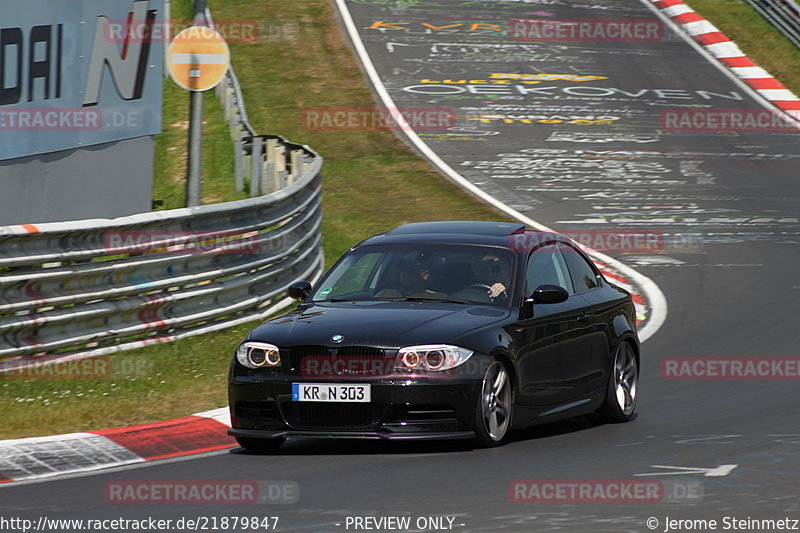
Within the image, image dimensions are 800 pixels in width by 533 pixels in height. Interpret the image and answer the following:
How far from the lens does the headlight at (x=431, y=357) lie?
877 cm

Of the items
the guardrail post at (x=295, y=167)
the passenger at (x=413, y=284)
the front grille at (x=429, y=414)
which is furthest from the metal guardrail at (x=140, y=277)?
the guardrail post at (x=295, y=167)

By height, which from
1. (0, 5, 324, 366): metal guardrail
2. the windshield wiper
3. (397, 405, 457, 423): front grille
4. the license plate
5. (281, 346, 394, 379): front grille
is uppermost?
the windshield wiper

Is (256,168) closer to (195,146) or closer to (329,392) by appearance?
(195,146)

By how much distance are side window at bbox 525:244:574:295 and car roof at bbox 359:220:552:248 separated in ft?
0.72

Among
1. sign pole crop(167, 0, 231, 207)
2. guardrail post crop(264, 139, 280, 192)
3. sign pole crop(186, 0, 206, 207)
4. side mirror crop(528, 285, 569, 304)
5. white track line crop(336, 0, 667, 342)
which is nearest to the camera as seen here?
side mirror crop(528, 285, 569, 304)

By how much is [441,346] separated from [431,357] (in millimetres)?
91

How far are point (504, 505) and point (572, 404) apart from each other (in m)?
2.91

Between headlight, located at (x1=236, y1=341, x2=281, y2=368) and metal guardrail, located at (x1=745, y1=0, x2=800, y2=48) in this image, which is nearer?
headlight, located at (x1=236, y1=341, x2=281, y2=368)

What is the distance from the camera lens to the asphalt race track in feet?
23.9

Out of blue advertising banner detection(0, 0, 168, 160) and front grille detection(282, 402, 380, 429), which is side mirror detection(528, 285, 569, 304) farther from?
blue advertising banner detection(0, 0, 168, 160)

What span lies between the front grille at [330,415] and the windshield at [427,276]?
1179 millimetres

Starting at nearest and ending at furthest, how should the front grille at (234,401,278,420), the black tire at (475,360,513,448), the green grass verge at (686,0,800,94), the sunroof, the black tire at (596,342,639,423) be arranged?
the black tire at (475,360,513,448) → the front grille at (234,401,278,420) → the sunroof → the black tire at (596,342,639,423) → the green grass verge at (686,0,800,94)

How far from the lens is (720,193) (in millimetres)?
25203

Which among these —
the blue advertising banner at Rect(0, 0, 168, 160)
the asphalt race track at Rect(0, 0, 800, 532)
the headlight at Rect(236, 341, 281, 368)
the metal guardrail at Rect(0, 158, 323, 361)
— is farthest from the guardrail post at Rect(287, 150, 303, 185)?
the headlight at Rect(236, 341, 281, 368)
